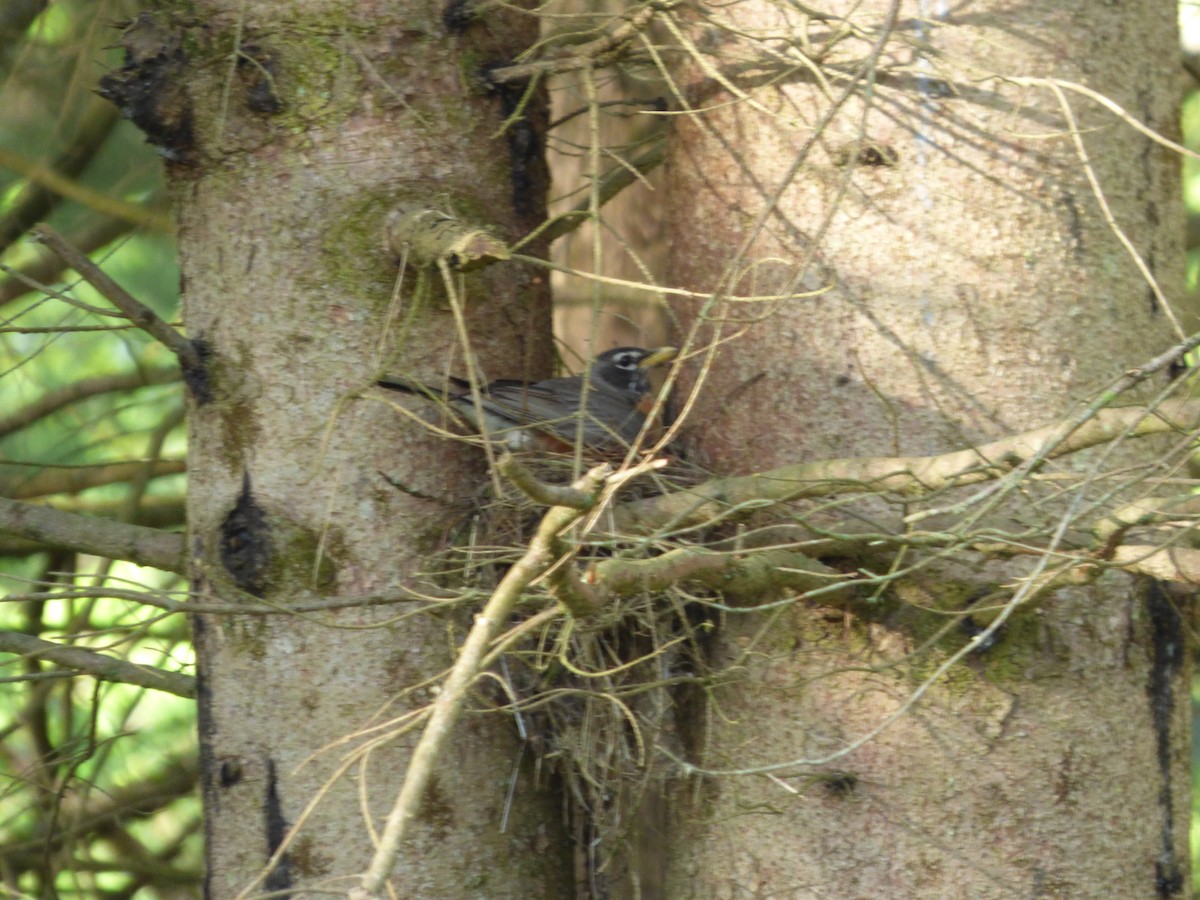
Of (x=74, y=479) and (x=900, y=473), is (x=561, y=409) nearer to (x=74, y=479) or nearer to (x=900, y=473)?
(x=900, y=473)

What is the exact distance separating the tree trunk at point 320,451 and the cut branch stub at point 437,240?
53 mm

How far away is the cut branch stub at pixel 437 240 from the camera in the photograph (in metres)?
2.12

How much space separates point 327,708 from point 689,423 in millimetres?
925

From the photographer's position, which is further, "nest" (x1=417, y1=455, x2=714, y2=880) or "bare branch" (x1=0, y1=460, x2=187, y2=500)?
"bare branch" (x1=0, y1=460, x2=187, y2=500)

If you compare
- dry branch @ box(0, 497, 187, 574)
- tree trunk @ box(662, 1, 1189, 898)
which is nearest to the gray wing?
tree trunk @ box(662, 1, 1189, 898)

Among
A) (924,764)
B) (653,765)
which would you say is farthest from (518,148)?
(924,764)

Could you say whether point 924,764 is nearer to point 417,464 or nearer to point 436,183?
point 417,464

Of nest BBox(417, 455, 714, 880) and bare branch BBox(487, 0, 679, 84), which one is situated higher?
bare branch BBox(487, 0, 679, 84)

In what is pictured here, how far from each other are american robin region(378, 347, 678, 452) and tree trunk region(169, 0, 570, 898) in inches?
5.2

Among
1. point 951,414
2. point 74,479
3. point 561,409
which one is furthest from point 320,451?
point 74,479

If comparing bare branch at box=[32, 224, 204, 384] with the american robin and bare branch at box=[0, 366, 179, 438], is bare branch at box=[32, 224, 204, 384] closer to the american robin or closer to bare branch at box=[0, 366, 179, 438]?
the american robin

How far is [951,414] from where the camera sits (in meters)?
2.36

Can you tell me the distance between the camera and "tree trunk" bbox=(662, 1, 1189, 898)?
7.47 feet

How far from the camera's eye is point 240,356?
252 centimetres
